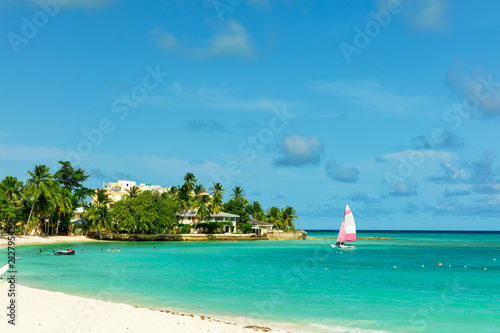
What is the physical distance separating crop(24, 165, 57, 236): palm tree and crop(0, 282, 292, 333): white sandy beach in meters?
70.6

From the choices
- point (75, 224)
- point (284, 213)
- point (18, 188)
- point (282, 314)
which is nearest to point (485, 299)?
point (282, 314)

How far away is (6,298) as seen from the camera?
22344mm

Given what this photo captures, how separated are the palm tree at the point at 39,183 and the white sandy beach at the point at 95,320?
70.6 m

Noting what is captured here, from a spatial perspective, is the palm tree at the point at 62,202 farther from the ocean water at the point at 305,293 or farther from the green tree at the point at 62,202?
the ocean water at the point at 305,293

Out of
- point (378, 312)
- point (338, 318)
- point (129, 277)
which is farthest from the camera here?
point (129, 277)

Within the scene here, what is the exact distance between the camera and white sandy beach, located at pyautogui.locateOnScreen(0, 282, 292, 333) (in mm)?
16938

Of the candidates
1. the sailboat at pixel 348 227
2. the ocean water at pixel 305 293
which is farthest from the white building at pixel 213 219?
the ocean water at pixel 305 293

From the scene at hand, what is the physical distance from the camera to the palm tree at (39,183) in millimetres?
87312

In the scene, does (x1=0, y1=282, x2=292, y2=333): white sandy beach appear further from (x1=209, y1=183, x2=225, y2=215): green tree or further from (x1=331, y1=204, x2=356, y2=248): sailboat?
(x1=209, y1=183, x2=225, y2=215): green tree

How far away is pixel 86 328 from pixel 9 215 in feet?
259

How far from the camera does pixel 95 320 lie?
18.3 metres

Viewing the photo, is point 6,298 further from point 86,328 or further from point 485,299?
point 485,299

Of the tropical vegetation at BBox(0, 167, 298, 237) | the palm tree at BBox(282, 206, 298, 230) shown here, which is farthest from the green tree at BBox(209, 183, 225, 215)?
the palm tree at BBox(282, 206, 298, 230)
